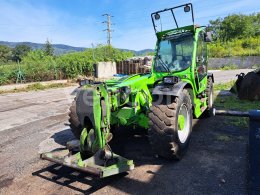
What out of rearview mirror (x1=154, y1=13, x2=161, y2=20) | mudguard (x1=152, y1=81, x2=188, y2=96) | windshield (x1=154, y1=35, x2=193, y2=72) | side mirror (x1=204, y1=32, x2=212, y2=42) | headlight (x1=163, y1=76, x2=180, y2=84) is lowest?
mudguard (x1=152, y1=81, x2=188, y2=96)

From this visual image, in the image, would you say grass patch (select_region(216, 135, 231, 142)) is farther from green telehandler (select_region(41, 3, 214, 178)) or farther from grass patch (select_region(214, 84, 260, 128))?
grass patch (select_region(214, 84, 260, 128))

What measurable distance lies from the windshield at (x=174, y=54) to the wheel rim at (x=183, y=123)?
1.24 metres

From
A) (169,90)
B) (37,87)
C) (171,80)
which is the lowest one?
(37,87)

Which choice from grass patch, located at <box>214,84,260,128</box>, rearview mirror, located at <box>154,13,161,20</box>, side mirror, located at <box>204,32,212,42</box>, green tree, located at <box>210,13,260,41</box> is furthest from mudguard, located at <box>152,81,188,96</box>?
green tree, located at <box>210,13,260,41</box>

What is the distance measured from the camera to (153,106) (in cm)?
475

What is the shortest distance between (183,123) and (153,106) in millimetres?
876

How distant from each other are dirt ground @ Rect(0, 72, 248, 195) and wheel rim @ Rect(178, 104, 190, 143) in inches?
13.6

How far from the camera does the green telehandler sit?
14.1 feet

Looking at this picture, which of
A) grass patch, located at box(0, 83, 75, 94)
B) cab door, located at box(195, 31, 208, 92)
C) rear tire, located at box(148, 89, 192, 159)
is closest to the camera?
rear tire, located at box(148, 89, 192, 159)

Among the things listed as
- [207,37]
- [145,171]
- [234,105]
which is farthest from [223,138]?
[234,105]

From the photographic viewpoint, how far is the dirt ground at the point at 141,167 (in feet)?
13.5

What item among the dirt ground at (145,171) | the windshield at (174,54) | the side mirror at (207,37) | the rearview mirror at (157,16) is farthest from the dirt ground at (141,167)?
the rearview mirror at (157,16)

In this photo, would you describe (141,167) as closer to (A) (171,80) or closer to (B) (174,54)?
(A) (171,80)

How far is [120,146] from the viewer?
5844 millimetres
